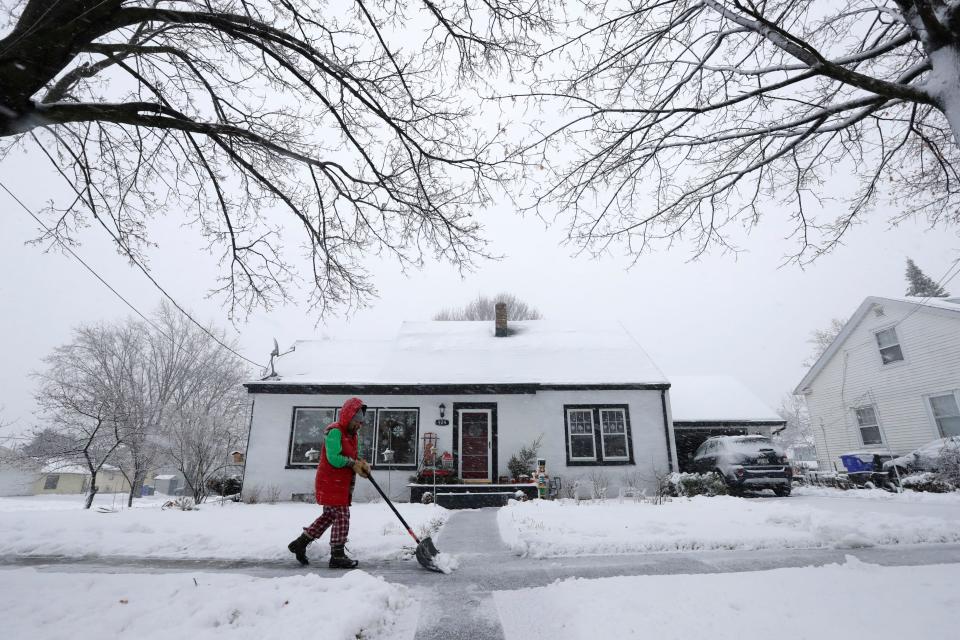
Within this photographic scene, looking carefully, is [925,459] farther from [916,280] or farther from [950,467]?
[916,280]

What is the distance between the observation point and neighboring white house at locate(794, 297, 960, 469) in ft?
44.9

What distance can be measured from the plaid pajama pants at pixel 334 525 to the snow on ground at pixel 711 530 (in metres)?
1.95

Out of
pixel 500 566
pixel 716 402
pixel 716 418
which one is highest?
pixel 716 402

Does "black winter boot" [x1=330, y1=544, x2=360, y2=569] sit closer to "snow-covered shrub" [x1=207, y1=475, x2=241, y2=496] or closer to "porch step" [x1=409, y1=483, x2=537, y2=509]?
"porch step" [x1=409, y1=483, x2=537, y2=509]

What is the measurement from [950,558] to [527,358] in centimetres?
1106

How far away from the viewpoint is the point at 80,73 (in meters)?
4.88

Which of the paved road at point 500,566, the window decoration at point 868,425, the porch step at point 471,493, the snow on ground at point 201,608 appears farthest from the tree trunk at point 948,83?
the window decoration at point 868,425

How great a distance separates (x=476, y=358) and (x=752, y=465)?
842cm

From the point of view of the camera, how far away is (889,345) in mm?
15555

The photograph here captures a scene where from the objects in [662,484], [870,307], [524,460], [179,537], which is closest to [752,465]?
[662,484]

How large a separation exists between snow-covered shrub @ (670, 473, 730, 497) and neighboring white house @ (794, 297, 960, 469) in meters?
8.33

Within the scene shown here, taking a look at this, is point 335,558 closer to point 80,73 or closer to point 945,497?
point 80,73

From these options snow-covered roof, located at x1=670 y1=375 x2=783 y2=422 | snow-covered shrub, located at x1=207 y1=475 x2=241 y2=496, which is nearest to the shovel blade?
snow-covered shrub, located at x1=207 y1=475 x2=241 y2=496

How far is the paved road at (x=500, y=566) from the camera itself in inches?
147
